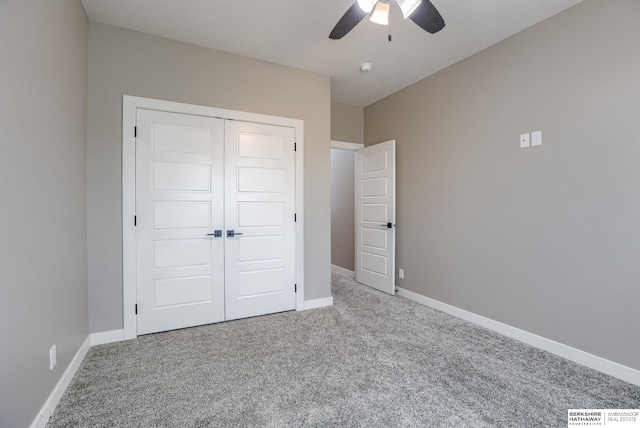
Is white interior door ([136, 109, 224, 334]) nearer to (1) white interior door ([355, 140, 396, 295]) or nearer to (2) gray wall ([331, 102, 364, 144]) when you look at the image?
(2) gray wall ([331, 102, 364, 144])

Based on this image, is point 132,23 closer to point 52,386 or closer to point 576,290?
point 52,386

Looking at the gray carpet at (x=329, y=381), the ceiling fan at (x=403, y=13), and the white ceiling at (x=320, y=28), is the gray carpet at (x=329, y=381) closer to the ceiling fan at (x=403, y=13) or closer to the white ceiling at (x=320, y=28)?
the ceiling fan at (x=403, y=13)

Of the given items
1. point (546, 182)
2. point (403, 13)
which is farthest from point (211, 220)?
point (546, 182)

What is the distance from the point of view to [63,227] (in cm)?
194

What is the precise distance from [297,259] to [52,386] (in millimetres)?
2202

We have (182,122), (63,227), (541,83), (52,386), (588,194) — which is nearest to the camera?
(52,386)

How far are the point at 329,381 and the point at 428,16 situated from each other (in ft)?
8.15

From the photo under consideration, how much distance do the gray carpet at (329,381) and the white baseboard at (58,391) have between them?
0.12 feet

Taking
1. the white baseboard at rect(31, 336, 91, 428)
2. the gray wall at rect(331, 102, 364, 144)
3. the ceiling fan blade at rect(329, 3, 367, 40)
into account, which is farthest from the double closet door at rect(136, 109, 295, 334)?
the ceiling fan blade at rect(329, 3, 367, 40)

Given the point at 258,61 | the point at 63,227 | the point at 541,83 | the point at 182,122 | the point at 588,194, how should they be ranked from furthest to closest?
the point at 258,61 → the point at 182,122 → the point at 541,83 → the point at 588,194 → the point at 63,227

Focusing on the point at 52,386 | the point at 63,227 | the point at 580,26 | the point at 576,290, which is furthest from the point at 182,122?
the point at 576,290

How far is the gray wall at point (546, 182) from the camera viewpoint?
6.82 ft

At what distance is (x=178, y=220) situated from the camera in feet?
9.31

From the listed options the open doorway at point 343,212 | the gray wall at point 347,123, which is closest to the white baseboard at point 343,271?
the open doorway at point 343,212
